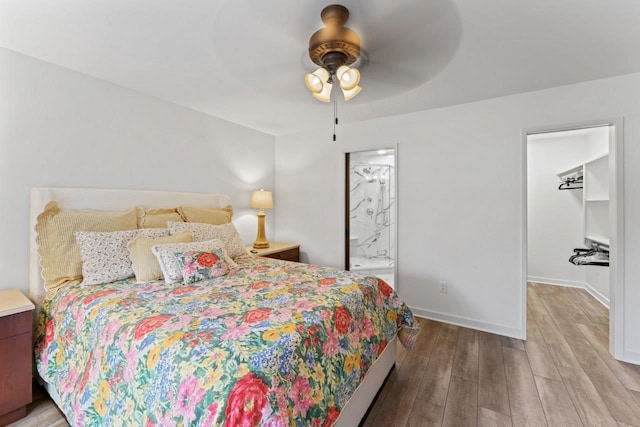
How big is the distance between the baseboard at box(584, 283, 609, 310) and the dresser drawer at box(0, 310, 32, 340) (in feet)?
18.0

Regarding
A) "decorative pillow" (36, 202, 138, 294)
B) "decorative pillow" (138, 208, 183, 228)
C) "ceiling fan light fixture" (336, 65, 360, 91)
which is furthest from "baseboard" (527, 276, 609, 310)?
"decorative pillow" (36, 202, 138, 294)

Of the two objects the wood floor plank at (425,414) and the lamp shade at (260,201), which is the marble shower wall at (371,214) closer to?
the lamp shade at (260,201)

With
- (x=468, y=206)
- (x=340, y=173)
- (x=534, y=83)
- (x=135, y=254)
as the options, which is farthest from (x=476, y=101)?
(x=135, y=254)

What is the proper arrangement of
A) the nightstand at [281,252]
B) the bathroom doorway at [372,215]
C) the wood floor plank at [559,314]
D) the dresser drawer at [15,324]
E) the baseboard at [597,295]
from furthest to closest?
the bathroom doorway at [372,215] → the baseboard at [597,295] → the nightstand at [281,252] → the wood floor plank at [559,314] → the dresser drawer at [15,324]

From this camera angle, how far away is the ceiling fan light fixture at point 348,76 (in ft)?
5.39

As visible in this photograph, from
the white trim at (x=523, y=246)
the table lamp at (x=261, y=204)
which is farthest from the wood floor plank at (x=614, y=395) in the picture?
the table lamp at (x=261, y=204)

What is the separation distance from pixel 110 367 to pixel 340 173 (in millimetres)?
2947

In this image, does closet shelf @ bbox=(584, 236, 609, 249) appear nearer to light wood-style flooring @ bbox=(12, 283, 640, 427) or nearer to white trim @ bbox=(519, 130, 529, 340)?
light wood-style flooring @ bbox=(12, 283, 640, 427)

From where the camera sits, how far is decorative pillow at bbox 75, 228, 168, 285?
73.7 inches

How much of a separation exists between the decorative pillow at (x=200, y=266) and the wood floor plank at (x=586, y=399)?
248 centimetres

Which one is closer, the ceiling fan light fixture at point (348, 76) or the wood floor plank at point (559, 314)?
the ceiling fan light fixture at point (348, 76)

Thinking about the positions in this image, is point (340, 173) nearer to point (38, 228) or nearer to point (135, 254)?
point (135, 254)

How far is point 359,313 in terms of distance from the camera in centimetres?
166

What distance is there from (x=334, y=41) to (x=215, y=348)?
1.61m
